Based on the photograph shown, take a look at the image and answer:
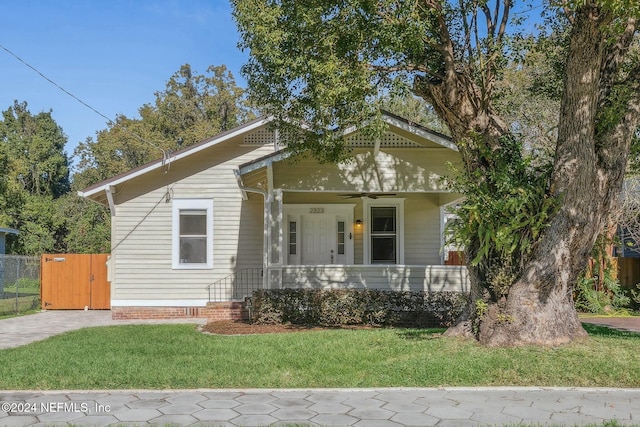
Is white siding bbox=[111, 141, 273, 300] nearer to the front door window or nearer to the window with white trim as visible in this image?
the window with white trim

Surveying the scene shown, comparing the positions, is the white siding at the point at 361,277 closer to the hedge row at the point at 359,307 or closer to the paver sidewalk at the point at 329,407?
the hedge row at the point at 359,307

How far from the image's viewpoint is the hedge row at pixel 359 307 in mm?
12164

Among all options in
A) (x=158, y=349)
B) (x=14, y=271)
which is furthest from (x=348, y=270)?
(x=14, y=271)

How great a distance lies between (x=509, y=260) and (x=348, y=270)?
206 inches

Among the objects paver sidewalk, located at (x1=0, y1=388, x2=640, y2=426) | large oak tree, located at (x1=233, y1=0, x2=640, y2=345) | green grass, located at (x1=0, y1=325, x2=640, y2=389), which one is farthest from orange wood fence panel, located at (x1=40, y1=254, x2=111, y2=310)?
paver sidewalk, located at (x1=0, y1=388, x2=640, y2=426)

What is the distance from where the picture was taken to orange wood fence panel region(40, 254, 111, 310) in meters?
17.6

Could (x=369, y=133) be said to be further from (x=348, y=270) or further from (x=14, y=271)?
(x=14, y=271)

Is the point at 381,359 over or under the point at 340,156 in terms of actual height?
under

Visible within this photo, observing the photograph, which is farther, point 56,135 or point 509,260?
point 56,135

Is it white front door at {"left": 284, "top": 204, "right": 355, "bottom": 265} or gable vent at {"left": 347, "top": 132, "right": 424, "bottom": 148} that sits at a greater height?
gable vent at {"left": 347, "top": 132, "right": 424, "bottom": 148}

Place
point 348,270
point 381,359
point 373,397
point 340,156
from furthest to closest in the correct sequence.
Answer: point 348,270 → point 340,156 → point 381,359 → point 373,397

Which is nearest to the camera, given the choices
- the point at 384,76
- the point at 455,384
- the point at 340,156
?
the point at 455,384

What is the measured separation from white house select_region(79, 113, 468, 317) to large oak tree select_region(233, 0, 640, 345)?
132 inches

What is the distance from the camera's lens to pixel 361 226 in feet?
51.1
